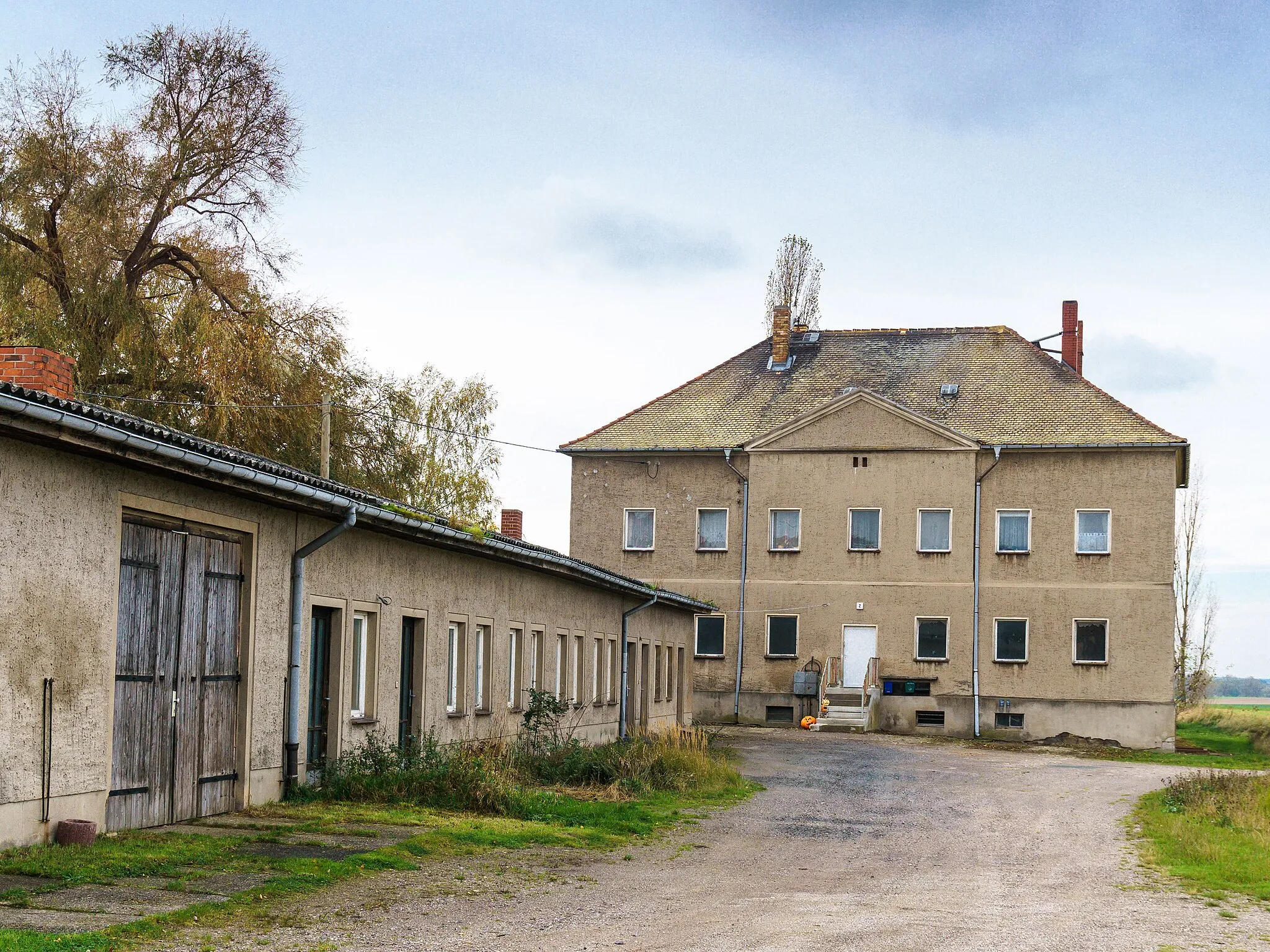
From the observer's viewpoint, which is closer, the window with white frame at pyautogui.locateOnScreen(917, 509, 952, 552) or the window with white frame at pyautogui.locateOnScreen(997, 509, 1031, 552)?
the window with white frame at pyautogui.locateOnScreen(997, 509, 1031, 552)

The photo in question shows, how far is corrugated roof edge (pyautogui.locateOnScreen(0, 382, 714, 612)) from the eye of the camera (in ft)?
34.8

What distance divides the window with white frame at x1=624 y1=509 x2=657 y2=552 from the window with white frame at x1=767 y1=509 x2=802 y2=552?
347cm

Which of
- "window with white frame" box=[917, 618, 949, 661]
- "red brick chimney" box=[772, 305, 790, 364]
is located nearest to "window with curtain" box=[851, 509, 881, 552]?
"window with white frame" box=[917, 618, 949, 661]

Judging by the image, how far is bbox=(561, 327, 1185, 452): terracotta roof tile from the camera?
135 feet

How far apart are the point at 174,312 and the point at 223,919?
68.7 ft

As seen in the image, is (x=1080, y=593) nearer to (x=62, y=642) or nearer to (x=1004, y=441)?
(x=1004, y=441)

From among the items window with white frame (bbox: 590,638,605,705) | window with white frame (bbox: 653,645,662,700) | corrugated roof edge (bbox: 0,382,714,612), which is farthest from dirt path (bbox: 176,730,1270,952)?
window with white frame (bbox: 653,645,662,700)

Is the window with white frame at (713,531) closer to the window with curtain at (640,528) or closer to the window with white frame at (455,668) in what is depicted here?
the window with curtain at (640,528)

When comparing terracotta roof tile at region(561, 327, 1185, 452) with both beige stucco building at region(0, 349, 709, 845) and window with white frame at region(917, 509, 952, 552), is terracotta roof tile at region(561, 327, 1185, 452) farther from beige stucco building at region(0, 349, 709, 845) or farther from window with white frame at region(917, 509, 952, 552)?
beige stucco building at region(0, 349, 709, 845)

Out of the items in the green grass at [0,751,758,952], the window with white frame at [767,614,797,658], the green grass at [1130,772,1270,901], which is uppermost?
the window with white frame at [767,614,797,658]

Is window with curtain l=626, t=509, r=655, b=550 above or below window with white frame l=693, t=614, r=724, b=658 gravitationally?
above

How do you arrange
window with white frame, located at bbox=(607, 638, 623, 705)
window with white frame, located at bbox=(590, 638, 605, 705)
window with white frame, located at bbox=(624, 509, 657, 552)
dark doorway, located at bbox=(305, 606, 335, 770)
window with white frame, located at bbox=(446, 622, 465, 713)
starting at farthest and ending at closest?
window with white frame, located at bbox=(624, 509, 657, 552), window with white frame, located at bbox=(607, 638, 623, 705), window with white frame, located at bbox=(590, 638, 605, 705), window with white frame, located at bbox=(446, 622, 465, 713), dark doorway, located at bbox=(305, 606, 335, 770)

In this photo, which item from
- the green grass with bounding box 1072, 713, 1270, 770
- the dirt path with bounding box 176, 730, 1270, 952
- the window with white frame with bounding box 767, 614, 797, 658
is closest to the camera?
the dirt path with bounding box 176, 730, 1270, 952

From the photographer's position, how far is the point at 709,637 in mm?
42750
